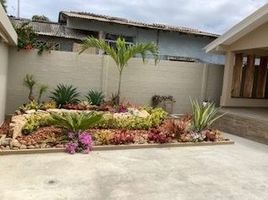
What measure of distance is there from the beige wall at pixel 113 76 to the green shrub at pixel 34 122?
3.00m

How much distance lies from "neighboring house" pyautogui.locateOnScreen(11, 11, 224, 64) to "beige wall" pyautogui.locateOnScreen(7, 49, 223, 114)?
4447 mm

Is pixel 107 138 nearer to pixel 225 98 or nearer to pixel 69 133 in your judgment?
pixel 69 133

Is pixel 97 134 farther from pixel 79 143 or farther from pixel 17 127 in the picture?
pixel 17 127

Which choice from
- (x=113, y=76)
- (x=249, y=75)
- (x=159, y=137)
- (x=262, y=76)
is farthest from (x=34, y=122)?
(x=262, y=76)

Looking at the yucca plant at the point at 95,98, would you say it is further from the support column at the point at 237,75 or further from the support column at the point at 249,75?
the support column at the point at 249,75

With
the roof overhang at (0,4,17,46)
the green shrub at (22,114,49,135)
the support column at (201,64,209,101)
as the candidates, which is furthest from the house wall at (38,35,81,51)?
the green shrub at (22,114,49,135)

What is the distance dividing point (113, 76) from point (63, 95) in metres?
2.00

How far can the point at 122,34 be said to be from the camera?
59.3ft

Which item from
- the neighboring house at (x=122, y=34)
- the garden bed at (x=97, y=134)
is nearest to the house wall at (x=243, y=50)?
the garden bed at (x=97, y=134)

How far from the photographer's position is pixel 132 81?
12367 millimetres

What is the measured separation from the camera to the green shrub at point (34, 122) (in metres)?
7.66

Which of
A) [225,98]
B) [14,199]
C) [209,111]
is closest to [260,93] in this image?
[225,98]

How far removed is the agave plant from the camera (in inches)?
432

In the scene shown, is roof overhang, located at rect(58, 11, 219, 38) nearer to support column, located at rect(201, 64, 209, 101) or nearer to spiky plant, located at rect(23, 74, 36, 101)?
support column, located at rect(201, 64, 209, 101)
